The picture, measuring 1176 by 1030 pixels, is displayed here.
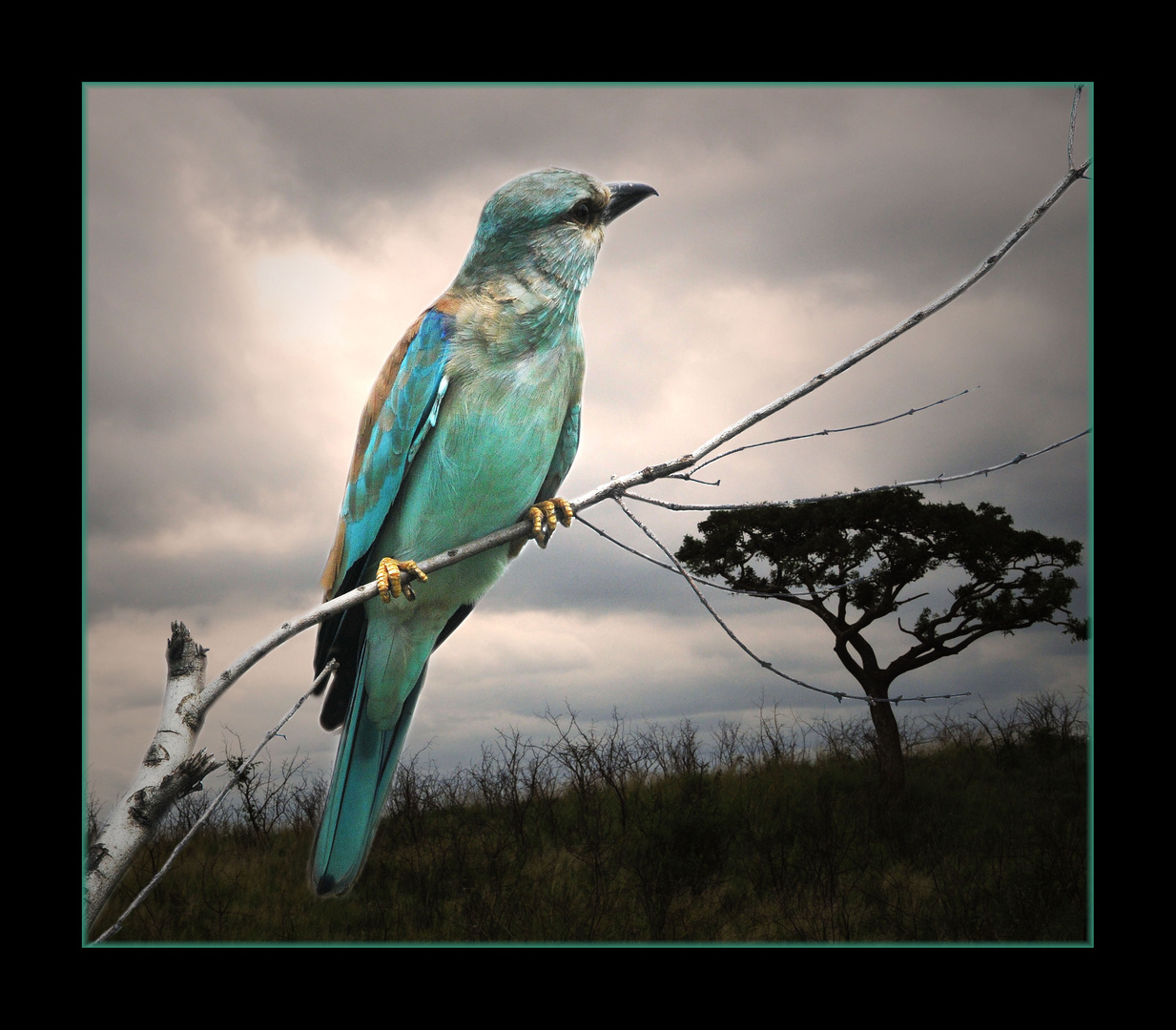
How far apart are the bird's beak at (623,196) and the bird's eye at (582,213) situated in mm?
64

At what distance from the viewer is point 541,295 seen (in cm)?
266

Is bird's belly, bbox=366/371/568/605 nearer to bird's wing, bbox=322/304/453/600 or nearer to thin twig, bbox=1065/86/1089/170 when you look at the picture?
bird's wing, bbox=322/304/453/600

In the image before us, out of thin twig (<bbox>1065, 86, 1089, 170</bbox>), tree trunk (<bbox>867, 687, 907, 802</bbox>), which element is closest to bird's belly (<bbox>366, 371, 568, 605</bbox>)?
tree trunk (<bbox>867, 687, 907, 802</bbox>)

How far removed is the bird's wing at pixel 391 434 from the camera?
2643 millimetres

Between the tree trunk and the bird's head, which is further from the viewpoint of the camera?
the tree trunk

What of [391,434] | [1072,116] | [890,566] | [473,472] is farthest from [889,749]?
[1072,116]

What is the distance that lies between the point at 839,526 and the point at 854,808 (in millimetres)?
950

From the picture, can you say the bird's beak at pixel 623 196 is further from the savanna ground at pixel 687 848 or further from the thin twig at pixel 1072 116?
the savanna ground at pixel 687 848

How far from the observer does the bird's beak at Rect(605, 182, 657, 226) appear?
2.78m

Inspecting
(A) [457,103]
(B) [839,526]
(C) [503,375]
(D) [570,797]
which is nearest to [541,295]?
(C) [503,375]

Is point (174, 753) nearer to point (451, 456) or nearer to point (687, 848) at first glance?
point (451, 456)

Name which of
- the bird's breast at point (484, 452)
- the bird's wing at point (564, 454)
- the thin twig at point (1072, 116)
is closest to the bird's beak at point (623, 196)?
the bird's breast at point (484, 452)

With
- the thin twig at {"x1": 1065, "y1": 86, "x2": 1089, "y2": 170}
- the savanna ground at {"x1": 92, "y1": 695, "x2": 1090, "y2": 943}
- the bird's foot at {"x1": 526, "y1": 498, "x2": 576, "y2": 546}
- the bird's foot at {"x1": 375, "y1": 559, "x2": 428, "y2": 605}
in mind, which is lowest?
the savanna ground at {"x1": 92, "y1": 695, "x2": 1090, "y2": 943}
